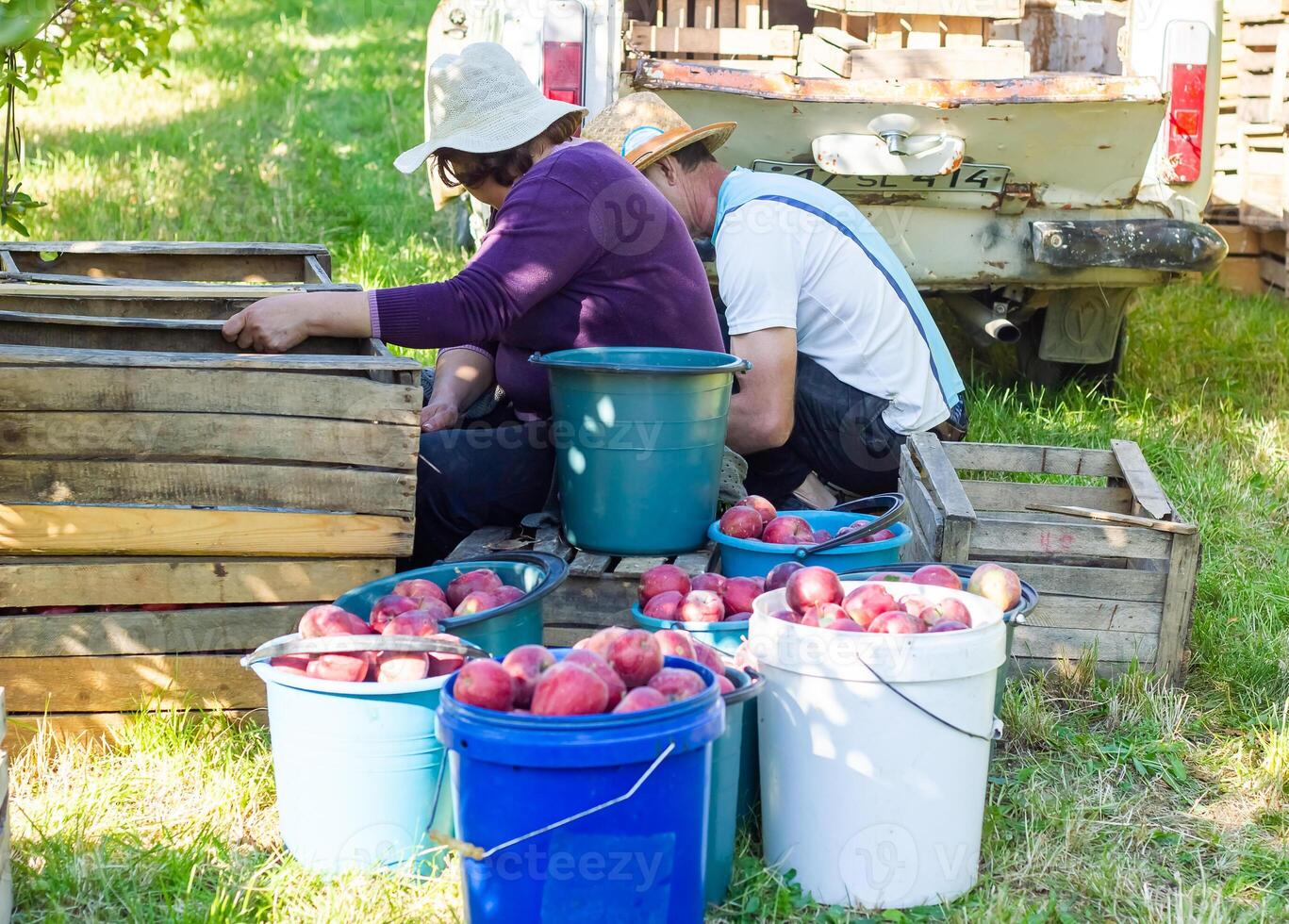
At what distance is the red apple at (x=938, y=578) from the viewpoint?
265cm

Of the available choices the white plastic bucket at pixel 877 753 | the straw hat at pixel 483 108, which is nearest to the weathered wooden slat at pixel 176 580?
the white plastic bucket at pixel 877 753

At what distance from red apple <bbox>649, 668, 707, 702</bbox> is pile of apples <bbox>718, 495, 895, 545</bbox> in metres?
0.94

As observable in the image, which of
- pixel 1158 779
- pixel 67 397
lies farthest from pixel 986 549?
pixel 67 397

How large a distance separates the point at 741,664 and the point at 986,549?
3.47 feet

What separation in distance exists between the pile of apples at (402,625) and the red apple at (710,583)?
394mm

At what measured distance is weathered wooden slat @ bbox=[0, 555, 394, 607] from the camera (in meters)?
2.76

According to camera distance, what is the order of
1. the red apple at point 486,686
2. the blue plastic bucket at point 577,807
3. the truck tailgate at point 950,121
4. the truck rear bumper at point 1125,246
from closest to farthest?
the blue plastic bucket at point 577,807
the red apple at point 486,686
the truck tailgate at point 950,121
the truck rear bumper at point 1125,246

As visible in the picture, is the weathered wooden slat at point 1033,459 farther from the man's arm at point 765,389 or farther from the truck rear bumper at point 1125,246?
the truck rear bumper at point 1125,246

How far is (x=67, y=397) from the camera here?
271cm

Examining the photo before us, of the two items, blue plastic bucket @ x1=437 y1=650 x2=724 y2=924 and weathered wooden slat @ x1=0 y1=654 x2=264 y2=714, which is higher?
blue plastic bucket @ x1=437 y1=650 x2=724 y2=924

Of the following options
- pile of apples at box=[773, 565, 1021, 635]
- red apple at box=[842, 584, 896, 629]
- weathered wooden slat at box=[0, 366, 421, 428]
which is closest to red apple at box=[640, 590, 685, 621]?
pile of apples at box=[773, 565, 1021, 635]

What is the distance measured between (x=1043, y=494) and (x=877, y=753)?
→ 164 centimetres

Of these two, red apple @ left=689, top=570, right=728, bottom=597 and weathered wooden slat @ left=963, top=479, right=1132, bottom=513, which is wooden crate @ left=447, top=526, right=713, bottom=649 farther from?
weathered wooden slat @ left=963, top=479, right=1132, bottom=513

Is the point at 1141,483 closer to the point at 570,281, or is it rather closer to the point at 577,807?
the point at 570,281
